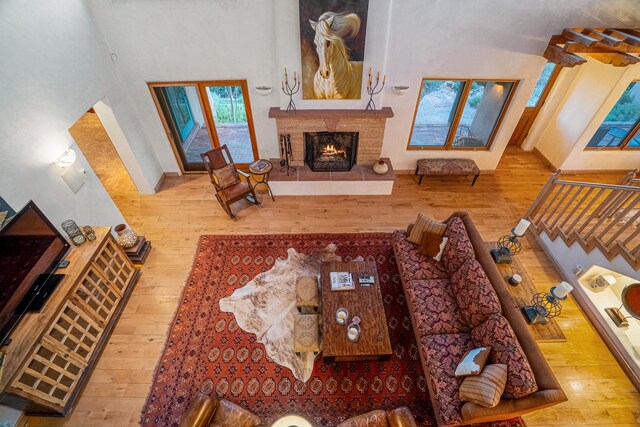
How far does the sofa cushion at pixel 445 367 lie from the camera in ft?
9.78

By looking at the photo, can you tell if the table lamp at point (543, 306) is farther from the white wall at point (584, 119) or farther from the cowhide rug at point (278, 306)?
the white wall at point (584, 119)

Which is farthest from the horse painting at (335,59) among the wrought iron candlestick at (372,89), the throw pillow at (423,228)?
the throw pillow at (423,228)

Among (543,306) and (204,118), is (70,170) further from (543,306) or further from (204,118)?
(543,306)

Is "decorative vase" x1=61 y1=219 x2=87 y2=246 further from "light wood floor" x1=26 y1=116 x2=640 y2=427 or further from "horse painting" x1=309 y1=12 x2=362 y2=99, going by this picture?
"horse painting" x1=309 y1=12 x2=362 y2=99

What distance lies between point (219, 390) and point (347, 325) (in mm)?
1663

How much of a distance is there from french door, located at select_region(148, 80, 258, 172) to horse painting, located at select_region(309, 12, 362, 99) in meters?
1.42

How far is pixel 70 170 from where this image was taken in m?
3.89

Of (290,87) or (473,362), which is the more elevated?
(290,87)

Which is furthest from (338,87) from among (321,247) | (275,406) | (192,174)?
(275,406)

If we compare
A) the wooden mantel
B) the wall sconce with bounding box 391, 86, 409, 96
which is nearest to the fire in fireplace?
the wooden mantel

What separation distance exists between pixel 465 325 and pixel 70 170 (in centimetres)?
530

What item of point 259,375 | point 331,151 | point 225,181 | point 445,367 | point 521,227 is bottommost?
point 259,375

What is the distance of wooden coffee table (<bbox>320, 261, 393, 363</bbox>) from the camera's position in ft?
11.2

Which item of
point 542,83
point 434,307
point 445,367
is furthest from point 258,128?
point 542,83
